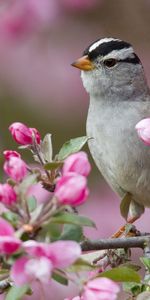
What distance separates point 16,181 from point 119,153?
1.40 meters

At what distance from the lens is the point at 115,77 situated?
345 centimetres

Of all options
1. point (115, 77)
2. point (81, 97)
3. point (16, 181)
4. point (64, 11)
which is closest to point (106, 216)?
point (81, 97)

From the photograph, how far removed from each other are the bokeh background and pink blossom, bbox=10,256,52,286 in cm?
309

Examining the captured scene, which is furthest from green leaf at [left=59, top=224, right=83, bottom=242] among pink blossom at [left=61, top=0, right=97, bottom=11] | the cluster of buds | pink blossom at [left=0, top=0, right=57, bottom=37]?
pink blossom at [left=61, top=0, right=97, bottom=11]

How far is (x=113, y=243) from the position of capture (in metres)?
2.17

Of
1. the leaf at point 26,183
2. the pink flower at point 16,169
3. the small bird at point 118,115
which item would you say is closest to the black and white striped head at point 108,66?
the small bird at point 118,115

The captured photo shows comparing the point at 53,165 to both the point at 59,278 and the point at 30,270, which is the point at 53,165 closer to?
the point at 59,278

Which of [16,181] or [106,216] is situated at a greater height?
[16,181]

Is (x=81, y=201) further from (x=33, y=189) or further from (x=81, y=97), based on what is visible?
(x=81, y=97)

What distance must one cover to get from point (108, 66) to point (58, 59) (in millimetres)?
1974

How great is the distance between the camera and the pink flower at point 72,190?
1.65 metres

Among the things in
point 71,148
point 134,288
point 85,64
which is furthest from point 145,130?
point 85,64

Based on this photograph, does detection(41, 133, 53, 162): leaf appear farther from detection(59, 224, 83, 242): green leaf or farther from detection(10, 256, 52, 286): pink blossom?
detection(10, 256, 52, 286): pink blossom

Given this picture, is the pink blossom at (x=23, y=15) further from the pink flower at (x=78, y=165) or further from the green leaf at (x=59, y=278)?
the green leaf at (x=59, y=278)
